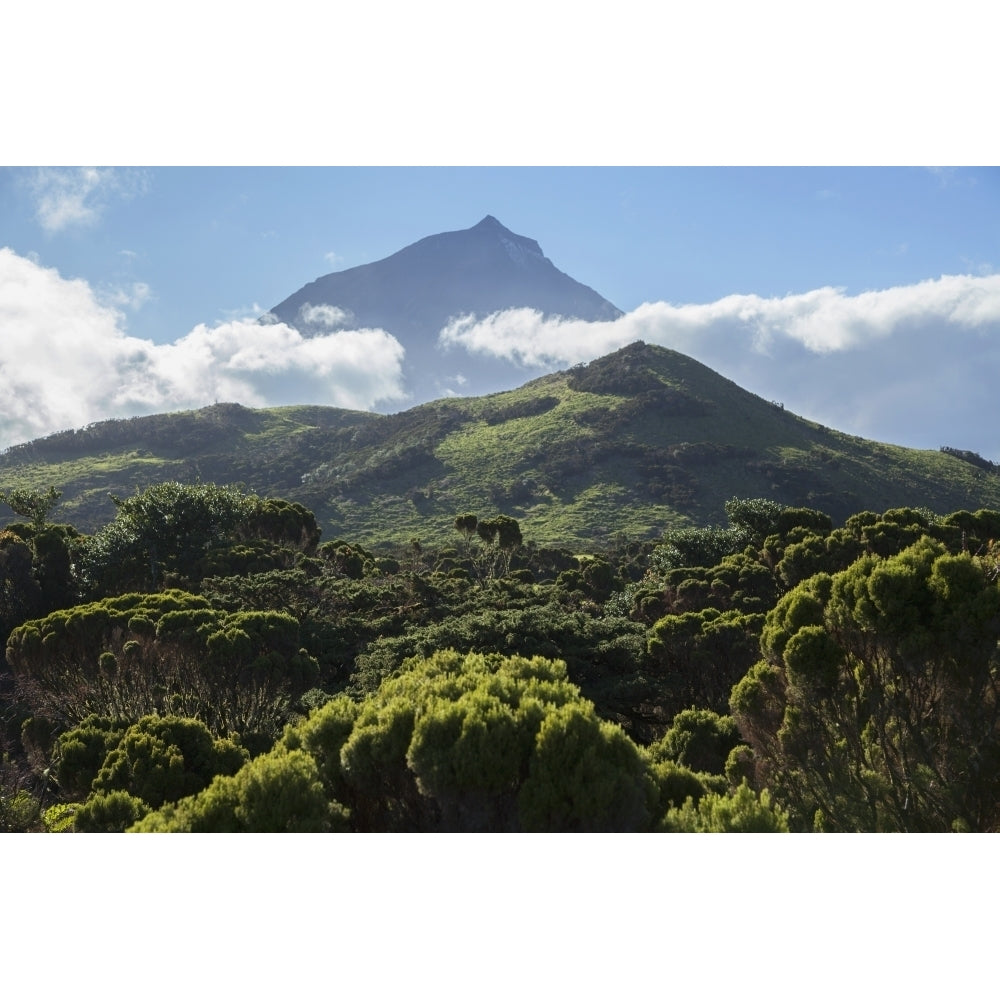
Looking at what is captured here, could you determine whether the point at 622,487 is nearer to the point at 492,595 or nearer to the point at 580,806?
the point at 492,595

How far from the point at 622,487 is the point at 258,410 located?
93209mm

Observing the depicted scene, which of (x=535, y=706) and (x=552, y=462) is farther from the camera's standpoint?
(x=552, y=462)

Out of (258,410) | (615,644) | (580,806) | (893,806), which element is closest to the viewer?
(580,806)

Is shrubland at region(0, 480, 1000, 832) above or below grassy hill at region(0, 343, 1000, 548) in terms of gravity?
below

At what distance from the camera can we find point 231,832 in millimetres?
8156

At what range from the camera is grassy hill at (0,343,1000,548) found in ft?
264

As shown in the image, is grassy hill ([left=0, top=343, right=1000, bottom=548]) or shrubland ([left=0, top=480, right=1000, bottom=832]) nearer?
shrubland ([left=0, top=480, right=1000, bottom=832])

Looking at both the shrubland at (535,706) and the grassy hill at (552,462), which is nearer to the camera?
the shrubland at (535,706)

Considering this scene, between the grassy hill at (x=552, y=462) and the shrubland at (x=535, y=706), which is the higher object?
the grassy hill at (x=552, y=462)

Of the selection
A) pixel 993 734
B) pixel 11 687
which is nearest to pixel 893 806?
pixel 993 734

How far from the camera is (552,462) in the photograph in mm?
93375

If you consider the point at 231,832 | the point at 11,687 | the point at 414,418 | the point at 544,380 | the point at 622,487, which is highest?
the point at 544,380

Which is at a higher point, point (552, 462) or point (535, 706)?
point (552, 462)

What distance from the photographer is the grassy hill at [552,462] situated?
8044 cm
